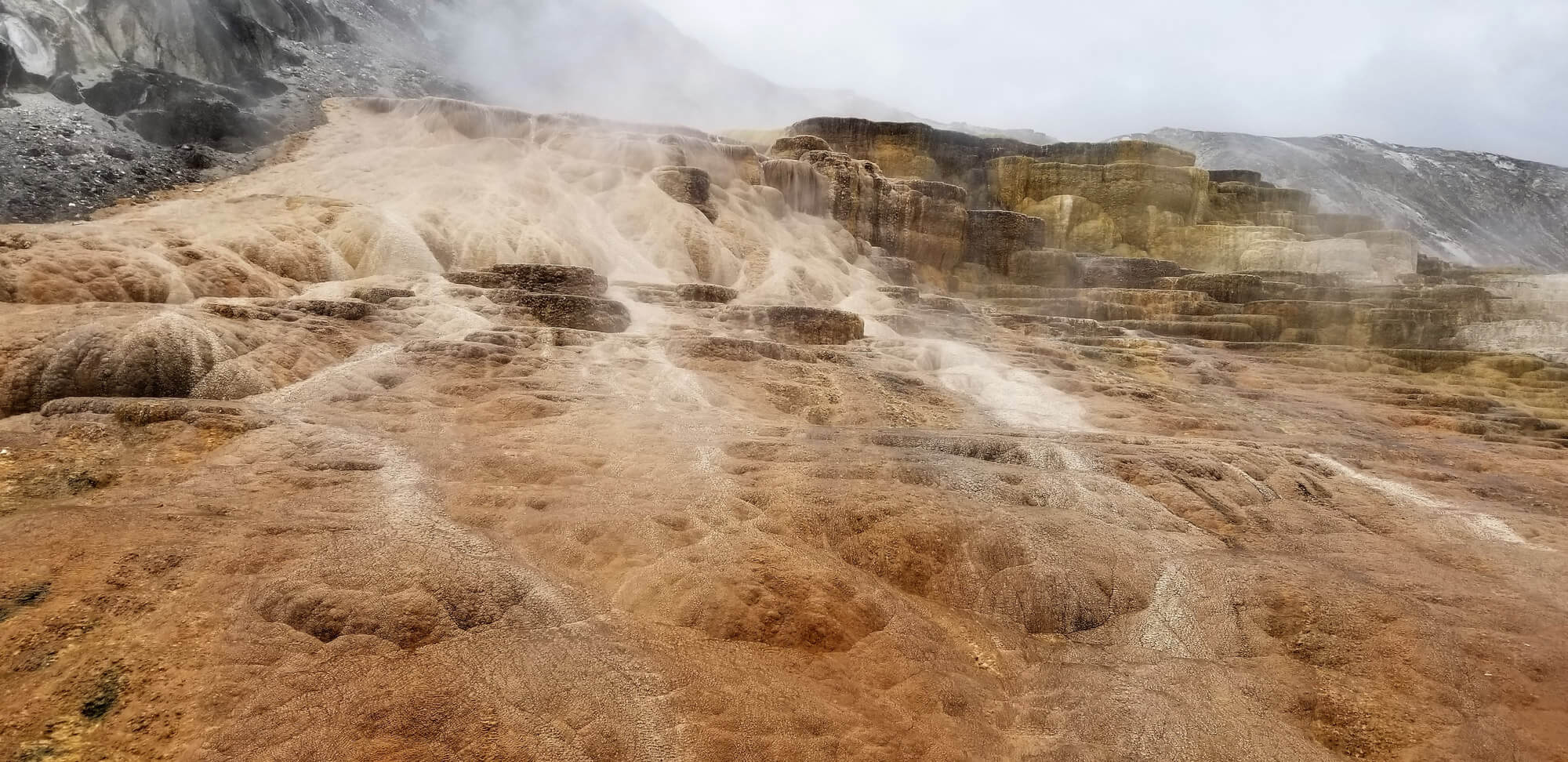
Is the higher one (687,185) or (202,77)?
(202,77)

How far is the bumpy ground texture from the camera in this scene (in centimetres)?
293

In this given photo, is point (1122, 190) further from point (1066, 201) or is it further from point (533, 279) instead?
point (533, 279)

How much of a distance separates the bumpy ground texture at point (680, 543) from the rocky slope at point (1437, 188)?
3906 cm

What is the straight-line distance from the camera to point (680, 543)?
412cm

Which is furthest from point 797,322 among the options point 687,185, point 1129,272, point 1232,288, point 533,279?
point 1129,272

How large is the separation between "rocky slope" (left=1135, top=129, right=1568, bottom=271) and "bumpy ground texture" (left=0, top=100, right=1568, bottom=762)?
39065mm

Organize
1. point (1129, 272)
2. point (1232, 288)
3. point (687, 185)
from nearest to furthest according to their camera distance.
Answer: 1. point (687, 185)
2. point (1232, 288)
3. point (1129, 272)

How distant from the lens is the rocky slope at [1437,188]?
4009 cm

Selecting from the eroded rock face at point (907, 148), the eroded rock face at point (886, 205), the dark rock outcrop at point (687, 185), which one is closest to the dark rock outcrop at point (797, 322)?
the dark rock outcrop at point (687, 185)

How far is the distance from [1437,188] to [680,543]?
183ft

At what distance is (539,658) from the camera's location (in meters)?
3.15

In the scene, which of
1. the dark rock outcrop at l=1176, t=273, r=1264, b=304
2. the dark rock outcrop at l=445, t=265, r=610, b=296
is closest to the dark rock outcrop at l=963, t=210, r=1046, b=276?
the dark rock outcrop at l=1176, t=273, r=1264, b=304

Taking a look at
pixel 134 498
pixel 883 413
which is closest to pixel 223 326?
A: pixel 134 498

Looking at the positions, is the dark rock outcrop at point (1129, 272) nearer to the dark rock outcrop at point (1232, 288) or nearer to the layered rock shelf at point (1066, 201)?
the dark rock outcrop at point (1232, 288)
